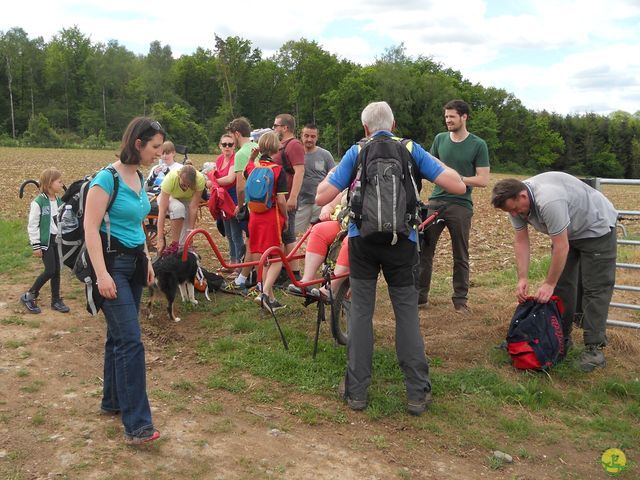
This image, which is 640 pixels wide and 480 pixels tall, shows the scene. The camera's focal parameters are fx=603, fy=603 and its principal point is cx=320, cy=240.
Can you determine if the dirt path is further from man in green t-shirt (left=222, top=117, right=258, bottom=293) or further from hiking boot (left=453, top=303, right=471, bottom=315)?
hiking boot (left=453, top=303, right=471, bottom=315)

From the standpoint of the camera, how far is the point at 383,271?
4.39 m

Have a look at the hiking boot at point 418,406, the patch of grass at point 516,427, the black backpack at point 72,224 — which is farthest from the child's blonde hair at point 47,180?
the patch of grass at point 516,427

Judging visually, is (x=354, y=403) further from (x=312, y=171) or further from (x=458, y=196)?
(x=312, y=171)

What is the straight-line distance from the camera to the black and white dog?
6.42 metres

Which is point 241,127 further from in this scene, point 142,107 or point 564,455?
point 142,107

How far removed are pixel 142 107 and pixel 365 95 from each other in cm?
3357

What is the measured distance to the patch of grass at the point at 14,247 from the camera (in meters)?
8.48

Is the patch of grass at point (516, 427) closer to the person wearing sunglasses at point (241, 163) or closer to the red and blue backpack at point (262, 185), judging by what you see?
the red and blue backpack at point (262, 185)

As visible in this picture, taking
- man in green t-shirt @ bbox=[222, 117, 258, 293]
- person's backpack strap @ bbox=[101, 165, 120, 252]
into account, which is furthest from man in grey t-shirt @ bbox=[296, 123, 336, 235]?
person's backpack strap @ bbox=[101, 165, 120, 252]

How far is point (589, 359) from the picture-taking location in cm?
510

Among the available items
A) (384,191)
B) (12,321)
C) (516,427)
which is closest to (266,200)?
(384,191)

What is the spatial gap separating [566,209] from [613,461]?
1870 millimetres

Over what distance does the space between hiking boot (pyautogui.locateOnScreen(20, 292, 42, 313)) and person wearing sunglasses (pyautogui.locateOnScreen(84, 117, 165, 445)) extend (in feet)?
10.0

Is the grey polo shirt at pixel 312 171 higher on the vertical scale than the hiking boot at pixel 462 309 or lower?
higher
